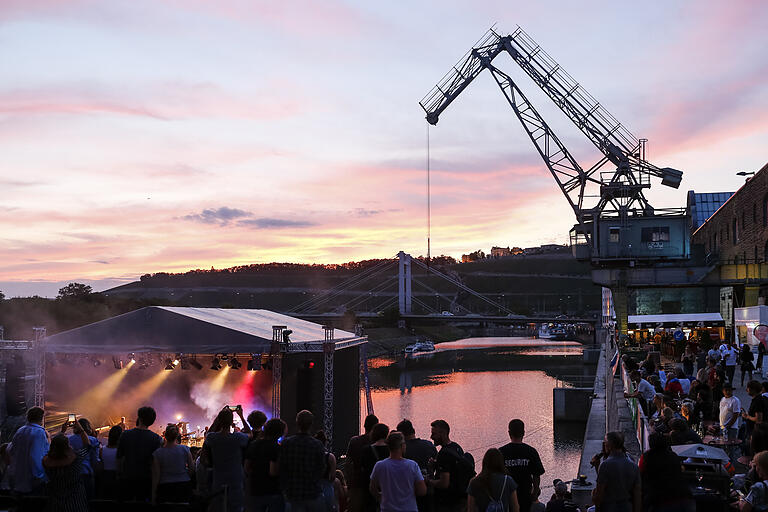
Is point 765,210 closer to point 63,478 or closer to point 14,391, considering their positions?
point 14,391

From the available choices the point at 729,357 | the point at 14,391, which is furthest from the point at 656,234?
the point at 14,391

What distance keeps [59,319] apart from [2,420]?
5140cm

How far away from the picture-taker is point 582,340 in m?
110

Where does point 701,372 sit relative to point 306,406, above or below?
above

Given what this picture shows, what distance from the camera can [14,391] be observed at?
23719 millimetres

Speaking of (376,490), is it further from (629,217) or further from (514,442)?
(629,217)

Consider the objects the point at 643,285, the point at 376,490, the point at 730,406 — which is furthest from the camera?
the point at 643,285

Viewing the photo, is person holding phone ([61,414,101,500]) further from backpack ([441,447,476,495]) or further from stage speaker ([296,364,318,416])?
stage speaker ([296,364,318,416])

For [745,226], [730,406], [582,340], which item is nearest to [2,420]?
[730,406]

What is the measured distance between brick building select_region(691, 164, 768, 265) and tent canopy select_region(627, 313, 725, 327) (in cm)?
390

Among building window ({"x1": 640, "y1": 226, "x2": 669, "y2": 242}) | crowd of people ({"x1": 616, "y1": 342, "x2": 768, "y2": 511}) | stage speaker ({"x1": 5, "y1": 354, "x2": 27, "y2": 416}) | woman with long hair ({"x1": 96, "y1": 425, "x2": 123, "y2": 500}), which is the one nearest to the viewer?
crowd of people ({"x1": 616, "y1": 342, "x2": 768, "y2": 511})

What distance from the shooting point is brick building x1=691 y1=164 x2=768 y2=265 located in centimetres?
3791

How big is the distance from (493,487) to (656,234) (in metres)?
47.0

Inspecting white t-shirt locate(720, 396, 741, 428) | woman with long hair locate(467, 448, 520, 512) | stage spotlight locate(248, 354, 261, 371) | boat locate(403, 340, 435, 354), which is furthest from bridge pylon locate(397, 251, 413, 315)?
woman with long hair locate(467, 448, 520, 512)
